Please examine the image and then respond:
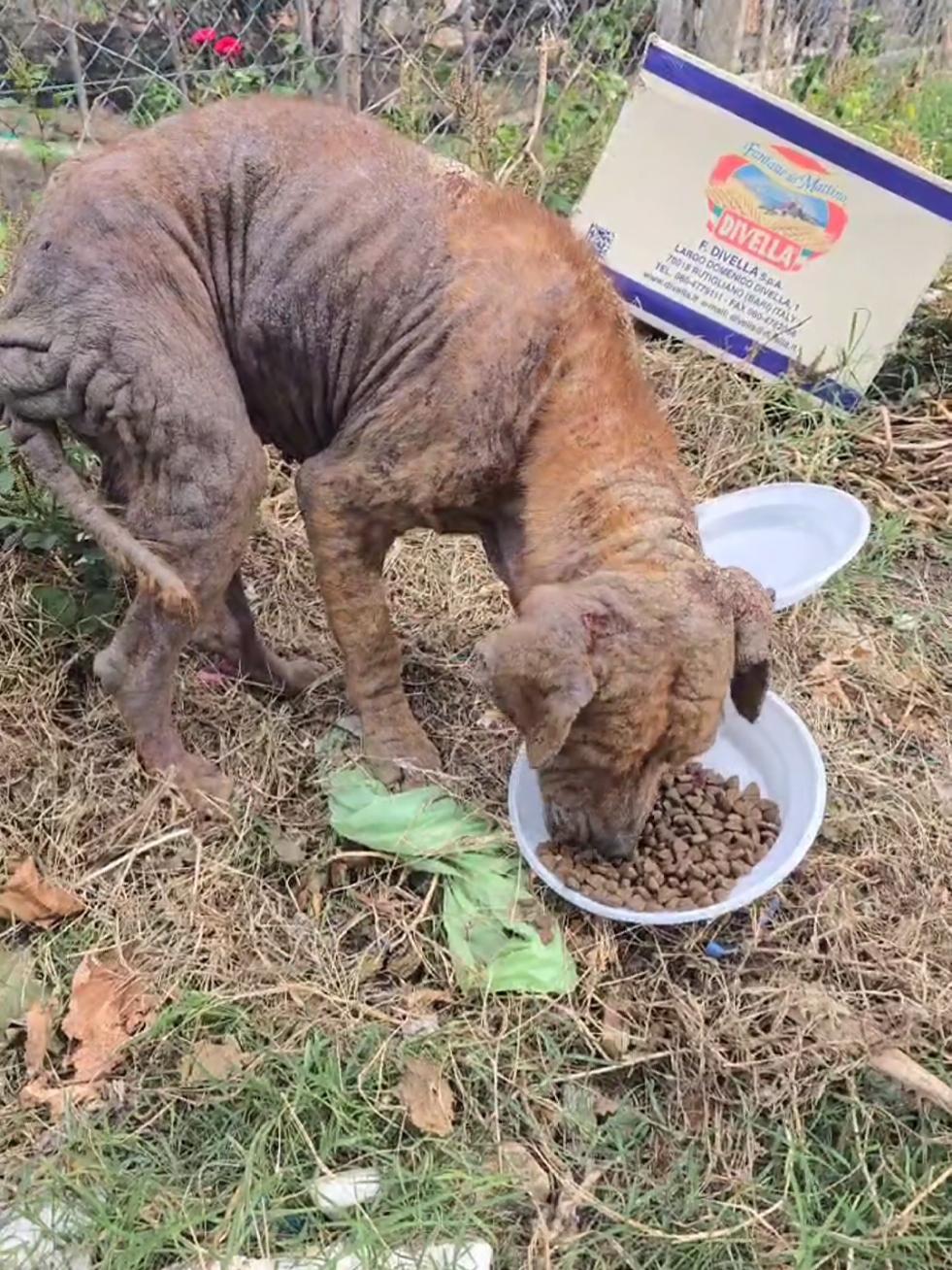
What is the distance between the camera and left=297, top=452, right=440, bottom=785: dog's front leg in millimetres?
3521

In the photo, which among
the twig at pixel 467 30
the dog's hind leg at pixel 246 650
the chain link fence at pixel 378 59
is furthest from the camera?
the twig at pixel 467 30

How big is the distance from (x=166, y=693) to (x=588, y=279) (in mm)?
1677

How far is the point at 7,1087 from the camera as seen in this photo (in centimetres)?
321

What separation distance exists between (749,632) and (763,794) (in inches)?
34.1

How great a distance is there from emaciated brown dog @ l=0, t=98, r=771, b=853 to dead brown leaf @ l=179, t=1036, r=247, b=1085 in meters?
0.99

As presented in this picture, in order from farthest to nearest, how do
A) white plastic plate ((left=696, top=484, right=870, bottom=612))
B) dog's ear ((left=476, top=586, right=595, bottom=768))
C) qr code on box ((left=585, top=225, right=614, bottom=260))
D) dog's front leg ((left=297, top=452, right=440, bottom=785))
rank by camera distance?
qr code on box ((left=585, top=225, right=614, bottom=260)), white plastic plate ((left=696, top=484, right=870, bottom=612)), dog's front leg ((left=297, top=452, right=440, bottom=785)), dog's ear ((left=476, top=586, right=595, bottom=768))

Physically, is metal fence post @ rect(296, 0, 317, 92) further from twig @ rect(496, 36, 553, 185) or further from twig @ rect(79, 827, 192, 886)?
twig @ rect(79, 827, 192, 886)

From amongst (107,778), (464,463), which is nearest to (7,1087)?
(107,778)

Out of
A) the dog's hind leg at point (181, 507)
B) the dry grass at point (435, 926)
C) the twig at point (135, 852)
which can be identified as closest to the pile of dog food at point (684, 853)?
the dry grass at point (435, 926)

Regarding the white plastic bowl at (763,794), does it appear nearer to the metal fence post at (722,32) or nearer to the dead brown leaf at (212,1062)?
the dead brown leaf at (212,1062)

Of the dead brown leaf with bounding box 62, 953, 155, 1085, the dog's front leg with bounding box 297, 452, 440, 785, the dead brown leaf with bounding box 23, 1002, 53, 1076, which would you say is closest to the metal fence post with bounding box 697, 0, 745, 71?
the dog's front leg with bounding box 297, 452, 440, 785

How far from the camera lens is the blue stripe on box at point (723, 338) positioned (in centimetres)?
560

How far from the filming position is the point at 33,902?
355 centimetres

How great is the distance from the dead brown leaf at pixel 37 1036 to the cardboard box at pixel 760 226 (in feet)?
12.8
